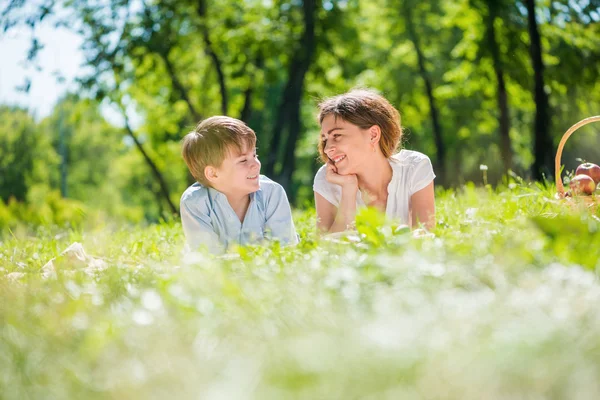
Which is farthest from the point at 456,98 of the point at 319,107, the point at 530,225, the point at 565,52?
the point at 530,225

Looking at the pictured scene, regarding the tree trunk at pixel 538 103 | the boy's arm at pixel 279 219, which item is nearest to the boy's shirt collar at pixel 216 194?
the boy's arm at pixel 279 219

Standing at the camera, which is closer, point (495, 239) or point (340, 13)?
point (495, 239)

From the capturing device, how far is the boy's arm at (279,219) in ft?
14.7

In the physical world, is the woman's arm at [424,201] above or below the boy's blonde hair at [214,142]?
below

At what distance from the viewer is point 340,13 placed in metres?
15.2

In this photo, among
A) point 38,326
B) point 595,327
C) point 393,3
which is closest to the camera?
point 595,327

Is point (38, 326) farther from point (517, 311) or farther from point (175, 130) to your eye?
point (175, 130)

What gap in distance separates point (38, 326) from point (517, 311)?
1.49 m

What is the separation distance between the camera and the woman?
4.66 meters

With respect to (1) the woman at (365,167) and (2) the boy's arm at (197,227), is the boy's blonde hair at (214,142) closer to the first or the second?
(2) the boy's arm at (197,227)

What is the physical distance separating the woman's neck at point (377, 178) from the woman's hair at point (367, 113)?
0.33 ft

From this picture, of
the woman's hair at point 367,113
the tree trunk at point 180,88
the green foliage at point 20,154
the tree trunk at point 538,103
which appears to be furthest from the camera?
the green foliage at point 20,154

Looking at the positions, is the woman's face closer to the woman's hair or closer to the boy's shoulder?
the woman's hair

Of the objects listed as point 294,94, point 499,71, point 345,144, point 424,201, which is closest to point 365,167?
point 345,144
